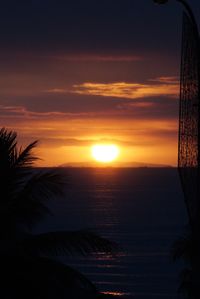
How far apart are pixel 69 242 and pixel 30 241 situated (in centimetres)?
88

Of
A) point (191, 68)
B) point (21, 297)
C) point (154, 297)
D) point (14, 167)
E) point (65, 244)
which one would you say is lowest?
point (154, 297)

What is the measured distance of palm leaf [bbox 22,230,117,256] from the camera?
45.3ft

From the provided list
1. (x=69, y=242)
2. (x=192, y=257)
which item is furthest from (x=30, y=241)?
(x=192, y=257)

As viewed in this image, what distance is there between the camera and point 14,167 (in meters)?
15.1

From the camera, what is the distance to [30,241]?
14.0m

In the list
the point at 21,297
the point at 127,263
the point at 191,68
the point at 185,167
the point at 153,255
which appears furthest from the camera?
the point at 153,255

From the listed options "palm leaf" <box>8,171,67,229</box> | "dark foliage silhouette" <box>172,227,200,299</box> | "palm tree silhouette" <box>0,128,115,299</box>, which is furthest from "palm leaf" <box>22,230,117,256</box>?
"dark foliage silhouette" <box>172,227,200,299</box>

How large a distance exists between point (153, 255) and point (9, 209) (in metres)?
105

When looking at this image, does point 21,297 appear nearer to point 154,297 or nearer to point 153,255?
point 154,297

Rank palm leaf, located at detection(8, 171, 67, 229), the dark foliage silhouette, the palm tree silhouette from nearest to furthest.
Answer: the palm tree silhouette < palm leaf, located at detection(8, 171, 67, 229) < the dark foliage silhouette

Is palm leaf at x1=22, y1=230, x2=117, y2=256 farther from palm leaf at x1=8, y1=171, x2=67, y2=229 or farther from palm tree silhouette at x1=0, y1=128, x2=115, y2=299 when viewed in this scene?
palm leaf at x1=8, y1=171, x2=67, y2=229

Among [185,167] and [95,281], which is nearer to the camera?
[185,167]

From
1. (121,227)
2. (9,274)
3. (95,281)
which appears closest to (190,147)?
(9,274)

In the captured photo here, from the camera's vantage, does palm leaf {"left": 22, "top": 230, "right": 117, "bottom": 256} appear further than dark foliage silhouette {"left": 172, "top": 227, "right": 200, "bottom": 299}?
No
